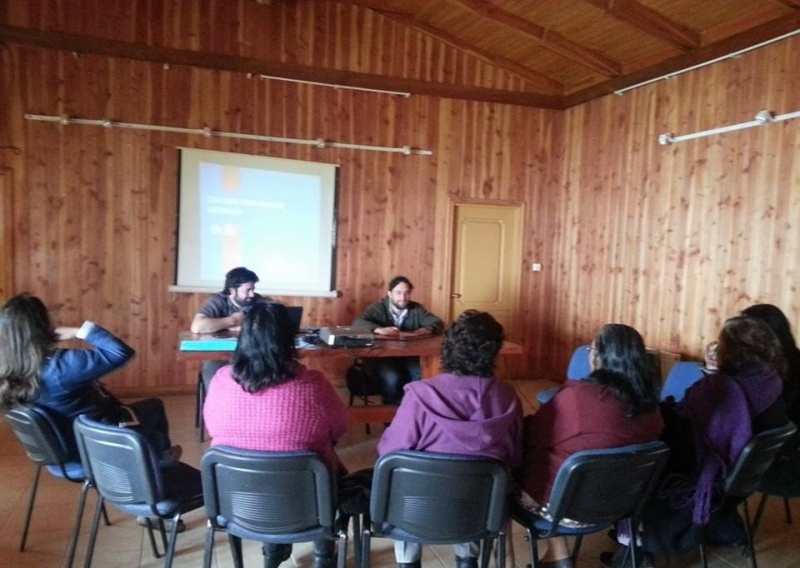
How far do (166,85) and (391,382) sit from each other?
3.28m

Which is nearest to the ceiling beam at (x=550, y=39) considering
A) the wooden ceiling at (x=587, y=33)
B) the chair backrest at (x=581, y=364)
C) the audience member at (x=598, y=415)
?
the wooden ceiling at (x=587, y=33)

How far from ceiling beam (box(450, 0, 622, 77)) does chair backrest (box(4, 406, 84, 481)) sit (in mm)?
4417

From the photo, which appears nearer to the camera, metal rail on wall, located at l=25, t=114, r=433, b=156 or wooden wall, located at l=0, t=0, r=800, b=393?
wooden wall, located at l=0, t=0, r=800, b=393

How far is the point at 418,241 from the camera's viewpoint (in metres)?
5.67

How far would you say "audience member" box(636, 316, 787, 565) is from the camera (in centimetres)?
206

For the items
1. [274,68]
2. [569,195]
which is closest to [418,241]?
[569,195]

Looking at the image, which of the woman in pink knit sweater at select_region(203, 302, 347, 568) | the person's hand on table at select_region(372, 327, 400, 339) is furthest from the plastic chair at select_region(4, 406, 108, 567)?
the person's hand on table at select_region(372, 327, 400, 339)

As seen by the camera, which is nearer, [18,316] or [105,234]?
[18,316]

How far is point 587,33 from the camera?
191 inches

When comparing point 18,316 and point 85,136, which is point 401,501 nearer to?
point 18,316

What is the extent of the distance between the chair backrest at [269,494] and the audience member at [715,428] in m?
1.31

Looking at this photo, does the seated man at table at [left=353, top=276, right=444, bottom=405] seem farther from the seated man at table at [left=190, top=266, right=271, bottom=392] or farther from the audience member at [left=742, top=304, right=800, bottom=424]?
the audience member at [left=742, top=304, right=800, bottom=424]

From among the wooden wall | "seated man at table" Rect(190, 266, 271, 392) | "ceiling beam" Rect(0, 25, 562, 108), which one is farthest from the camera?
"ceiling beam" Rect(0, 25, 562, 108)

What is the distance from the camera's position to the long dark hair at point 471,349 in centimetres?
191
